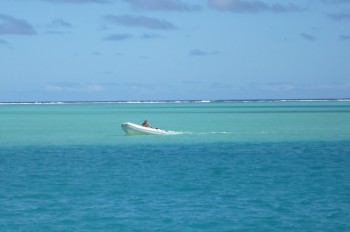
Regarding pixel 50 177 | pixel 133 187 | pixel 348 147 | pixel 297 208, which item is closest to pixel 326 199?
pixel 297 208

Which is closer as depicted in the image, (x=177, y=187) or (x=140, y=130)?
(x=177, y=187)

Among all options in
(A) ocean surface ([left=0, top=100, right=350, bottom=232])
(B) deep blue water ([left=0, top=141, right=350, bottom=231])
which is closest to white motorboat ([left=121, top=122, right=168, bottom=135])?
(A) ocean surface ([left=0, top=100, right=350, bottom=232])

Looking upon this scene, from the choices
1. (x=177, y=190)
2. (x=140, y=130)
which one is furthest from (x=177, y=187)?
(x=140, y=130)

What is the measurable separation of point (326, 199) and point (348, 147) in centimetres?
1700

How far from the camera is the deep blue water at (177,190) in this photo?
59.6ft

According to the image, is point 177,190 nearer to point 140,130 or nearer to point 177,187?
point 177,187

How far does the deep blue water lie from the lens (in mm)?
18156

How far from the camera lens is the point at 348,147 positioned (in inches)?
1463

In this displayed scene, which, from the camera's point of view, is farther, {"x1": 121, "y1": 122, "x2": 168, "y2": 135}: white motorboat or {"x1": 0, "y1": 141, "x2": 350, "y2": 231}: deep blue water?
{"x1": 121, "y1": 122, "x2": 168, "y2": 135}: white motorboat

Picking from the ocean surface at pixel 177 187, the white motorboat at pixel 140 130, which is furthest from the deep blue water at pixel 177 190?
the white motorboat at pixel 140 130

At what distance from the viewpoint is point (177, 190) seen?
22.7 m

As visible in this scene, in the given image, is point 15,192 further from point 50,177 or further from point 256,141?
point 256,141

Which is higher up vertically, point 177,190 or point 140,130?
point 177,190

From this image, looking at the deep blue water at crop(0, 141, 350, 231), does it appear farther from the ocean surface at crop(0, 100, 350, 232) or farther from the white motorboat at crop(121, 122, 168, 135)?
the white motorboat at crop(121, 122, 168, 135)
